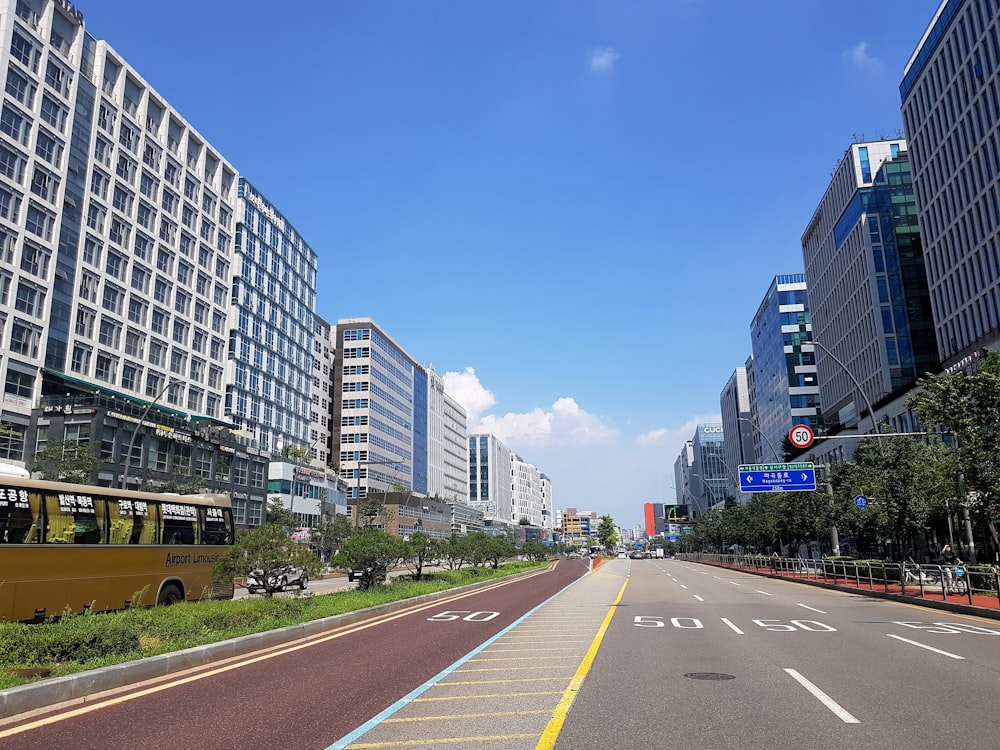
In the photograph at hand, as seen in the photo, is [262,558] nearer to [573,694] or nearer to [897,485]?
[573,694]

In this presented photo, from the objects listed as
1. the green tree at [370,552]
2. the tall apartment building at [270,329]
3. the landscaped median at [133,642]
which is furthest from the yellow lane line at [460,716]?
the tall apartment building at [270,329]

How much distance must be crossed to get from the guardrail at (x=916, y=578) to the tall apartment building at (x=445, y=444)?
352 ft

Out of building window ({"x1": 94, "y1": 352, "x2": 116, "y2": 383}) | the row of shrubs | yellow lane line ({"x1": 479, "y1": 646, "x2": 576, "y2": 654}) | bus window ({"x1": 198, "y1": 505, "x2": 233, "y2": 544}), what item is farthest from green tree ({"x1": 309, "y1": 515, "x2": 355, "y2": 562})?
yellow lane line ({"x1": 479, "y1": 646, "x2": 576, "y2": 654})

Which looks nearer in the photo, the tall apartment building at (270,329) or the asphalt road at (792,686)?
the asphalt road at (792,686)

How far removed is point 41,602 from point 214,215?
222ft

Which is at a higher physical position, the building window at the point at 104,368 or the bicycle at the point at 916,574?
the building window at the point at 104,368

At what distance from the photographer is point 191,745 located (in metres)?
6.57

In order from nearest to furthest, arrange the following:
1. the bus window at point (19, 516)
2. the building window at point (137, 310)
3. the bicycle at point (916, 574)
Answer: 1. the bus window at point (19, 516)
2. the bicycle at point (916, 574)
3. the building window at point (137, 310)

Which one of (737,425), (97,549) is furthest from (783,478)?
(737,425)

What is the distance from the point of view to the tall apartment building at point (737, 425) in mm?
126750

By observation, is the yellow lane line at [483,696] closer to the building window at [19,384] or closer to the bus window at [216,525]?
the bus window at [216,525]

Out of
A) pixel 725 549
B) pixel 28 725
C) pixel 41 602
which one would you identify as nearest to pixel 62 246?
pixel 41 602

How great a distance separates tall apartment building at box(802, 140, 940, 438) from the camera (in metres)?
69.8

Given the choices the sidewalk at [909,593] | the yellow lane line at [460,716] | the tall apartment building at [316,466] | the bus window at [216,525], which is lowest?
the sidewalk at [909,593]
